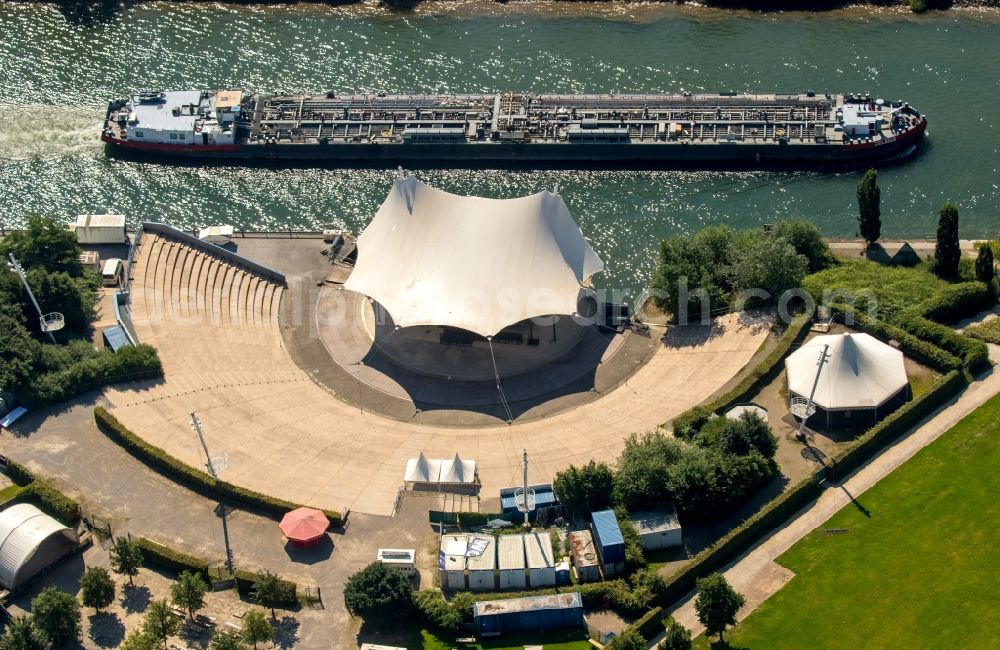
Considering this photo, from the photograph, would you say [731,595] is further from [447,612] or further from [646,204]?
[646,204]

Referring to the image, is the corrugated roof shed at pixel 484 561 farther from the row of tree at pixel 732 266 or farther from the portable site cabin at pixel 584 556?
the row of tree at pixel 732 266

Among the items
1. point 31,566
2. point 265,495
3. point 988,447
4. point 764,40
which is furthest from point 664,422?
point 764,40

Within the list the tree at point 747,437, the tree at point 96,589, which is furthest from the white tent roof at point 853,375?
the tree at point 96,589

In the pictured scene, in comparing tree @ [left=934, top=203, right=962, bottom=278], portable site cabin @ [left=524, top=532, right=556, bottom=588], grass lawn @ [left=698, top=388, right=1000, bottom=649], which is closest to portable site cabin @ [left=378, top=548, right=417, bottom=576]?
portable site cabin @ [left=524, top=532, right=556, bottom=588]

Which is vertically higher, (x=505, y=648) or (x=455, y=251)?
(x=455, y=251)

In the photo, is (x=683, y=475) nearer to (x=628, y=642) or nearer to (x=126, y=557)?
(x=628, y=642)

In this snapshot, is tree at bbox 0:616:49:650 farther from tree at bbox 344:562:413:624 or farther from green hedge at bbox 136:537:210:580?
tree at bbox 344:562:413:624
